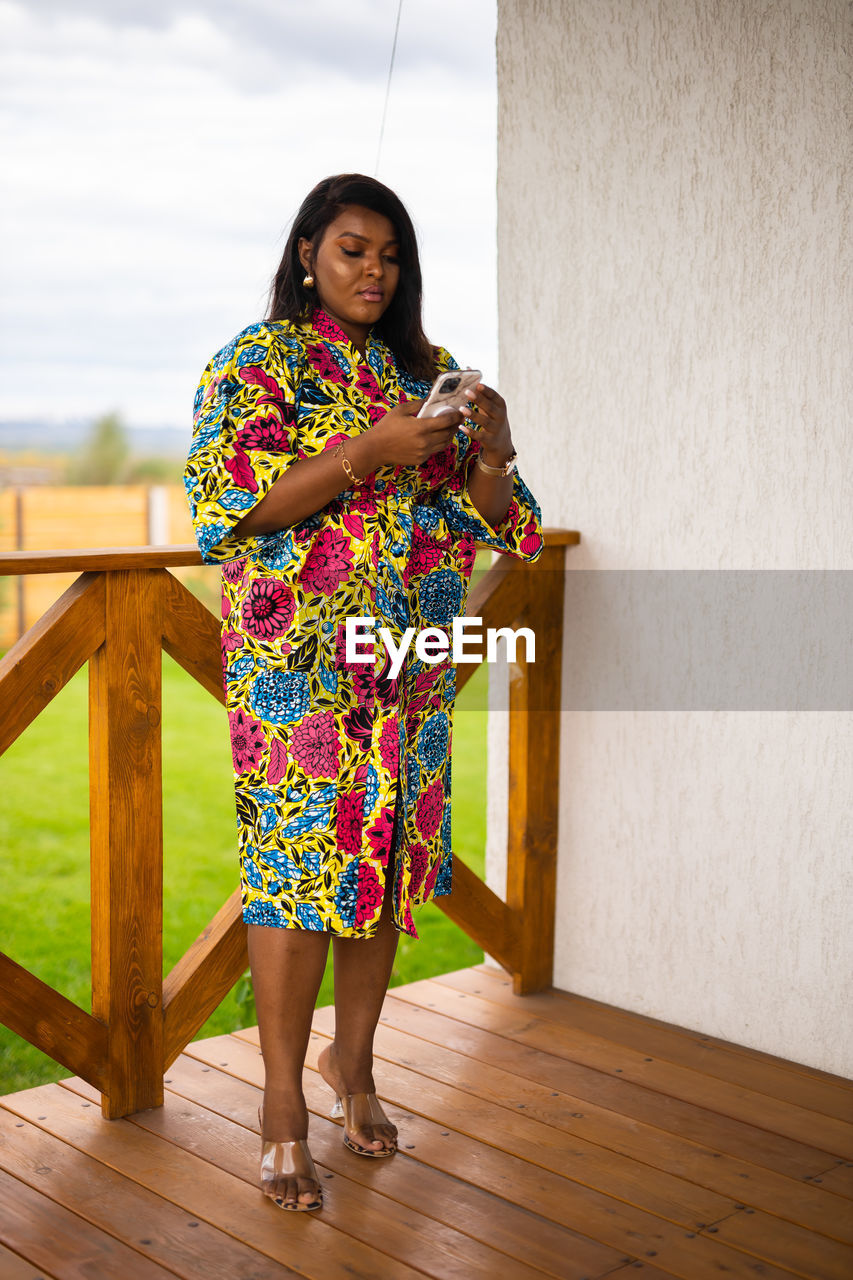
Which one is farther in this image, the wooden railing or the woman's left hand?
the wooden railing

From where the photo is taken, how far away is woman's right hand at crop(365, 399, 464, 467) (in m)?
1.86

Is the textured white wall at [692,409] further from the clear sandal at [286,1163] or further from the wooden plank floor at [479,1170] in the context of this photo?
the clear sandal at [286,1163]

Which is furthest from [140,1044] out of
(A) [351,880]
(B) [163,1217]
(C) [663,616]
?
(C) [663,616]

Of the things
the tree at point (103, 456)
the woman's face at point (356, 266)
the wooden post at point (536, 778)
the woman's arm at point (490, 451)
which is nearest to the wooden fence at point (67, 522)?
the tree at point (103, 456)

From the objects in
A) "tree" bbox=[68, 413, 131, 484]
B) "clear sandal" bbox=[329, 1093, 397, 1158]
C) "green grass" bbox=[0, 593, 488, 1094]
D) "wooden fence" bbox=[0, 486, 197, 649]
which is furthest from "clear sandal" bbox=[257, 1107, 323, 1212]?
"tree" bbox=[68, 413, 131, 484]

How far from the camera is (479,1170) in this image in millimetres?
2115

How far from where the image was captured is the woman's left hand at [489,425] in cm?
198

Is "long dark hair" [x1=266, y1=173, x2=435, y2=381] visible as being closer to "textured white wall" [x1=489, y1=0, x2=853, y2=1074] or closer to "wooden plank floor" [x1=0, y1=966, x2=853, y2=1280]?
"textured white wall" [x1=489, y1=0, x2=853, y2=1074]

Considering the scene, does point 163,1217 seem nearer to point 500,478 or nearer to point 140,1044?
point 140,1044

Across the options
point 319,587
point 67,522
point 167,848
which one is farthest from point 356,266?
point 67,522

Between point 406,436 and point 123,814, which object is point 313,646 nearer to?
point 406,436

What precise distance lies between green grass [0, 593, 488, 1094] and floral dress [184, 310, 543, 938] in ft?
4.65

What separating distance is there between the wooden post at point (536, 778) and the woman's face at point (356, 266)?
1.01 metres

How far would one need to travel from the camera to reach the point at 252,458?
1.87 meters
